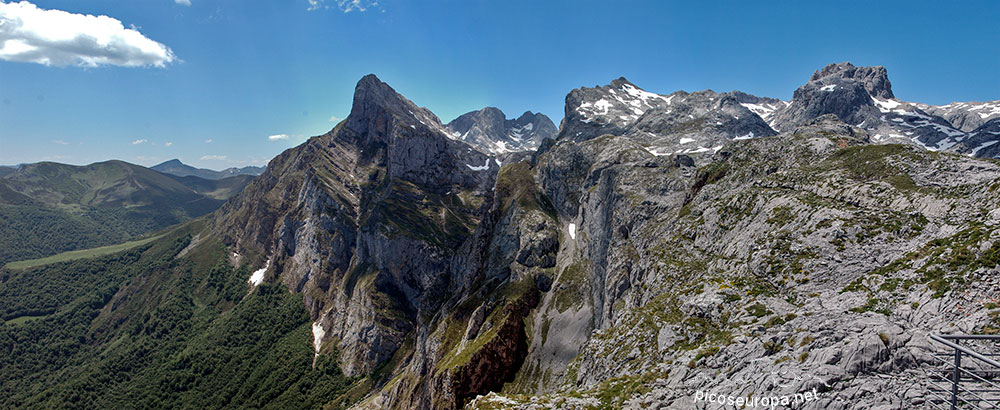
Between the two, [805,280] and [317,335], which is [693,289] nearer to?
[805,280]

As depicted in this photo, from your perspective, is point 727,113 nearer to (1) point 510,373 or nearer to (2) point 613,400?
(1) point 510,373

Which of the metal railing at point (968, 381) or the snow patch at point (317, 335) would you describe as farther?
the snow patch at point (317, 335)

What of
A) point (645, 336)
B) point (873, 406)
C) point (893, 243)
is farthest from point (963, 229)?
point (645, 336)

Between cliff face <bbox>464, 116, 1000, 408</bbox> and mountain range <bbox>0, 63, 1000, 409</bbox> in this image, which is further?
mountain range <bbox>0, 63, 1000, 409</bbox>

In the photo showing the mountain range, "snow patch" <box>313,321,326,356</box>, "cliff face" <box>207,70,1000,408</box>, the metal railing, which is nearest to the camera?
the metal railing

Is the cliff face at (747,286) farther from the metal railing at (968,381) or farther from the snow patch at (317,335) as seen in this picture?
the snow patch at (317,335)

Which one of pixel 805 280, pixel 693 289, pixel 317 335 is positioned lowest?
pixel 317 335

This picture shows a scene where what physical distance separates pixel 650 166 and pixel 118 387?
257903 millimetres

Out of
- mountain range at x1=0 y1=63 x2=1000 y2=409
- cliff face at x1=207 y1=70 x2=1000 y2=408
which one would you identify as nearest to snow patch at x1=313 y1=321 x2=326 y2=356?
mountain range at x1=0 y1=63 x2=1000 y2=409

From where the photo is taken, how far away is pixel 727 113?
17262 centimetres

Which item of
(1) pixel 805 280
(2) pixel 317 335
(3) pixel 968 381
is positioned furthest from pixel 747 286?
(2) pixel 317 335

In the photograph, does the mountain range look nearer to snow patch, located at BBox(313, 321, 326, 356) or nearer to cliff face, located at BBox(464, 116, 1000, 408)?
cliff face, located at BBox(464, 116, 1000, 408)

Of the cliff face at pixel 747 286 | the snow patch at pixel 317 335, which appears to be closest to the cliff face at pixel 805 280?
the cliff face at pixel 747 286

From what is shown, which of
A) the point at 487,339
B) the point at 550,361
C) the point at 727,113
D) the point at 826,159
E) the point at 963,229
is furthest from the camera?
the point at 727,113
